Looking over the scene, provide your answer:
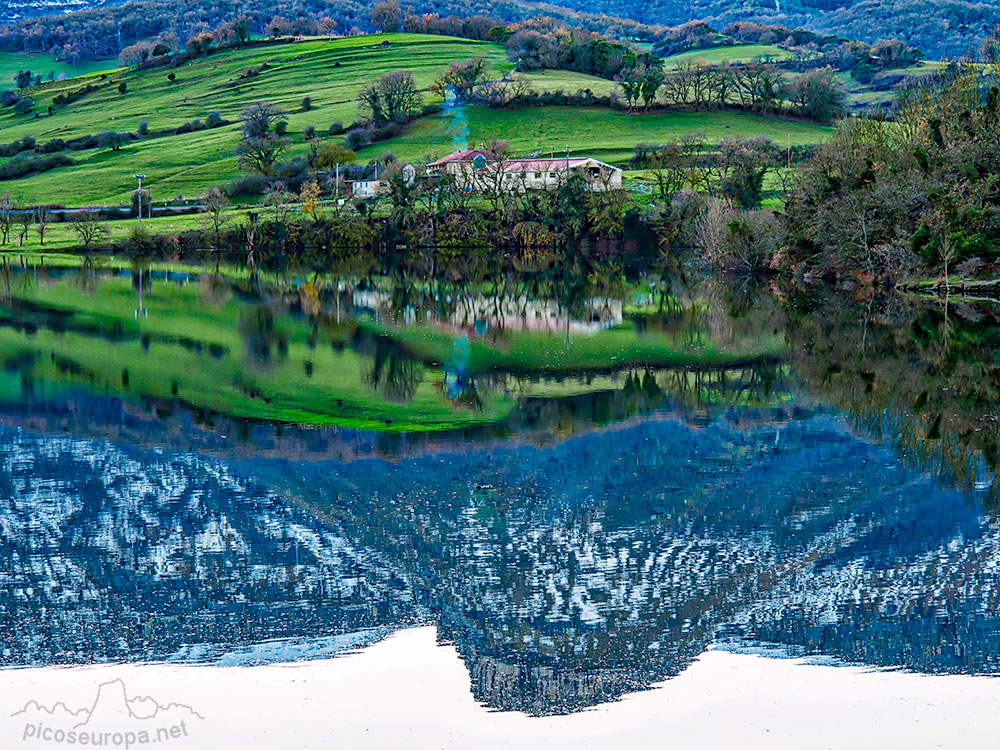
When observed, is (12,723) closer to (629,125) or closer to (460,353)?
(460,353)

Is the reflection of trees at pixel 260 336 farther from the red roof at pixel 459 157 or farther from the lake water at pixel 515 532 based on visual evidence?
the red roof at pixel 459 157

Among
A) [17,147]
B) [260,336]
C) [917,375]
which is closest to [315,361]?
[260,336]

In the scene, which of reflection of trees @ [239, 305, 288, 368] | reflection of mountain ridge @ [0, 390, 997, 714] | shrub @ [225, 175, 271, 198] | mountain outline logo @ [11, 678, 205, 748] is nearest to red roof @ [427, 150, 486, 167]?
shrub @ [225, 175, 271, 198]

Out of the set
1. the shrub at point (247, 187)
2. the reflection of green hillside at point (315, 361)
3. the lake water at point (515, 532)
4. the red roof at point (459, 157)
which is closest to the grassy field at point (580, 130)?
the red roof at point (459, 157)

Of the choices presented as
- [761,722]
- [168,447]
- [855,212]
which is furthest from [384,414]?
[855,212]

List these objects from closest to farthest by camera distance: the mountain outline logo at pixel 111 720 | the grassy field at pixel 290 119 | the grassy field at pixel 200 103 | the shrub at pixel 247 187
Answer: the mountain outline logo at pixel 111 720
the shrub at pixel 247 187
the grassy field at pixel 200 103
the grassy field at pixel 290 119

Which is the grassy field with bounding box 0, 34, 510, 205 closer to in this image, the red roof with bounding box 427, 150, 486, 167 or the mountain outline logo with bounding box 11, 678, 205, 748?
the red roof with bounding box 427, 150, 486, 167
